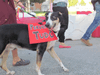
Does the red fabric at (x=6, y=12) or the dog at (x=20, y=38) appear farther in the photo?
the red fabric at (x=6, y=12)

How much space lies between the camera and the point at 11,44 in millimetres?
2297

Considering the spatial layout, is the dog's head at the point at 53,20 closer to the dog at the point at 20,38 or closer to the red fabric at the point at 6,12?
the dog at the point at 20,38

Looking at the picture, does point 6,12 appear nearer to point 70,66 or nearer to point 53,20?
point 53,20

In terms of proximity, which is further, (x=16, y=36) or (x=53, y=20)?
(x=53, y=20)

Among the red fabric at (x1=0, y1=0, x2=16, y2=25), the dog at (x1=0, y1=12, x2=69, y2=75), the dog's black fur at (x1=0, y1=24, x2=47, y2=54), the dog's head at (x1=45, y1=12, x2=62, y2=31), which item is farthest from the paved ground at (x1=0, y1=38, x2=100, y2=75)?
the red fabric at (x1=0, y1=0, x2=16, y2=25)

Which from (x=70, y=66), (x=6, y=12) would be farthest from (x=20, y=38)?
(x=70, y=66)

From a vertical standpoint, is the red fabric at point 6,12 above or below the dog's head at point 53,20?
above

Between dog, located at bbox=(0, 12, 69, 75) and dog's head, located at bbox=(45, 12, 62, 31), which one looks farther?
dog's head, located at bbox=(45, 12, 62, 31)

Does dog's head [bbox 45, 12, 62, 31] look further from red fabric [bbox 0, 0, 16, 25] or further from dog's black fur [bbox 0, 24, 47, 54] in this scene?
red fabric [bbox 0, 0, 16, 25]

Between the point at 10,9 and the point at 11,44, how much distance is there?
86 cm

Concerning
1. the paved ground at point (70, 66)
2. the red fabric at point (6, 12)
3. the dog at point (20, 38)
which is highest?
the red fabric at point (6, 12)

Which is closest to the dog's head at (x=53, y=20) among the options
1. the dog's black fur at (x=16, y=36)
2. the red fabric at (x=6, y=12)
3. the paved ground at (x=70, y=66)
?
the dog's black fur at (x=16, y=36)

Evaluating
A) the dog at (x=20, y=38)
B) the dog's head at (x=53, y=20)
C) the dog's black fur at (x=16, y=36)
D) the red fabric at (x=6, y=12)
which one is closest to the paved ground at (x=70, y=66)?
the dog at (x=20, y=38)

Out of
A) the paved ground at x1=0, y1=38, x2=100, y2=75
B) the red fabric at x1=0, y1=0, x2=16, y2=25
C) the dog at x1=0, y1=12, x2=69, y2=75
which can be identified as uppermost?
the red fabric at x1=0, y1=0, x2=16, y2=25
